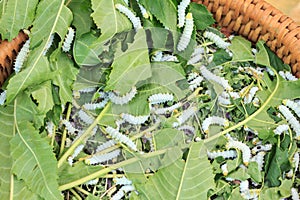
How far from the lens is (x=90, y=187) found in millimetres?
811

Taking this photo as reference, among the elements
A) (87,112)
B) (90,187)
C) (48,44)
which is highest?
(48,44)

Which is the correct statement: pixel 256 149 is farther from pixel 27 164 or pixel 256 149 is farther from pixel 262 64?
pixel 27 164

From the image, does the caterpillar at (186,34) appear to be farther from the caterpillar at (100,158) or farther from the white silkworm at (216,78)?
the caterpillar at (100,158)

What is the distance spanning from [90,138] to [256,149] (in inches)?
9.3

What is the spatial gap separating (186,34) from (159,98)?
12cm

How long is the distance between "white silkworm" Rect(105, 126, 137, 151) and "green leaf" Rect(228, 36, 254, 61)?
0.24m

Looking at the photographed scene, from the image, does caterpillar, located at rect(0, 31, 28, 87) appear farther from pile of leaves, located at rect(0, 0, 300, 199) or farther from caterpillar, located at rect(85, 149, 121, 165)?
caterpillar, located at rect(85, 149, 121, 165)

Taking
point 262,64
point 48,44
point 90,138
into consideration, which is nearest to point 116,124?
point 90,138

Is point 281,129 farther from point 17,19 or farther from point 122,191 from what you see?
point 17,19

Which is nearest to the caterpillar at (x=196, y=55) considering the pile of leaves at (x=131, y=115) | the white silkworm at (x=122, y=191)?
the pile of leaves at (x=131, y=115)

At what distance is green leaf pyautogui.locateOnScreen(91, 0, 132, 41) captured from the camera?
85 cm

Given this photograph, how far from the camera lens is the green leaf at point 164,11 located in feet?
2.95

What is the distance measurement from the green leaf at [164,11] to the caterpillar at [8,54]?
0.62 ft

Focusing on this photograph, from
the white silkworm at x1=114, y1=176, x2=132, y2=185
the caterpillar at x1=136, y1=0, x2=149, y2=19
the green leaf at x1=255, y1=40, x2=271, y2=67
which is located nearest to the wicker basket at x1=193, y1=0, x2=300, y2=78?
the green leaf at x1=255, y1=40, x2=271, y2=67
